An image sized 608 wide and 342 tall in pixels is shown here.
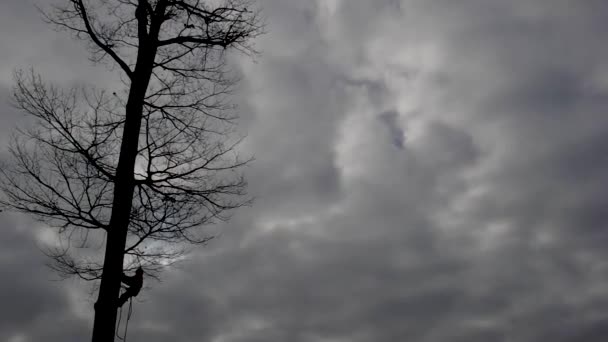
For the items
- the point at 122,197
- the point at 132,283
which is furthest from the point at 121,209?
the point at 132,283

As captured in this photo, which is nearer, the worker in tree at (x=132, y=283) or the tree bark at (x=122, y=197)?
the tree bark at (x=122, y=197)

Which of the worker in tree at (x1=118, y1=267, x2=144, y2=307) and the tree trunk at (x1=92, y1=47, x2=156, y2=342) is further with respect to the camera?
the worker in tree at (x1=118, y1=267, x2=144, y2=307)

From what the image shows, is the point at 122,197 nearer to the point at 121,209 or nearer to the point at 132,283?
the point at 121,209

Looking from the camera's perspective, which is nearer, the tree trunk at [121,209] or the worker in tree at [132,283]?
the tree trunk at [121,209]

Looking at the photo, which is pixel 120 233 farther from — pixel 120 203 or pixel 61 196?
pixel 61 196

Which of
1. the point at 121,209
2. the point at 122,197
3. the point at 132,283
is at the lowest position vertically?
the point at 132,283

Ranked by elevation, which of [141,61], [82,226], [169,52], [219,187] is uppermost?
[169,52]

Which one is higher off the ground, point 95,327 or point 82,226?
point 82,226

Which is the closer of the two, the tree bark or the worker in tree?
the tree bark

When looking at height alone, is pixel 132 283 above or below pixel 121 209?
below

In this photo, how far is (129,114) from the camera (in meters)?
8.22

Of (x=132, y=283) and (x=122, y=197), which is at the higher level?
(x=122, y=197)

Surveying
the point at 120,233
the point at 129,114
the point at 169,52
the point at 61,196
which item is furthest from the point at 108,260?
the point at 169,52

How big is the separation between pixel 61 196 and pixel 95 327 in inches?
71.0
